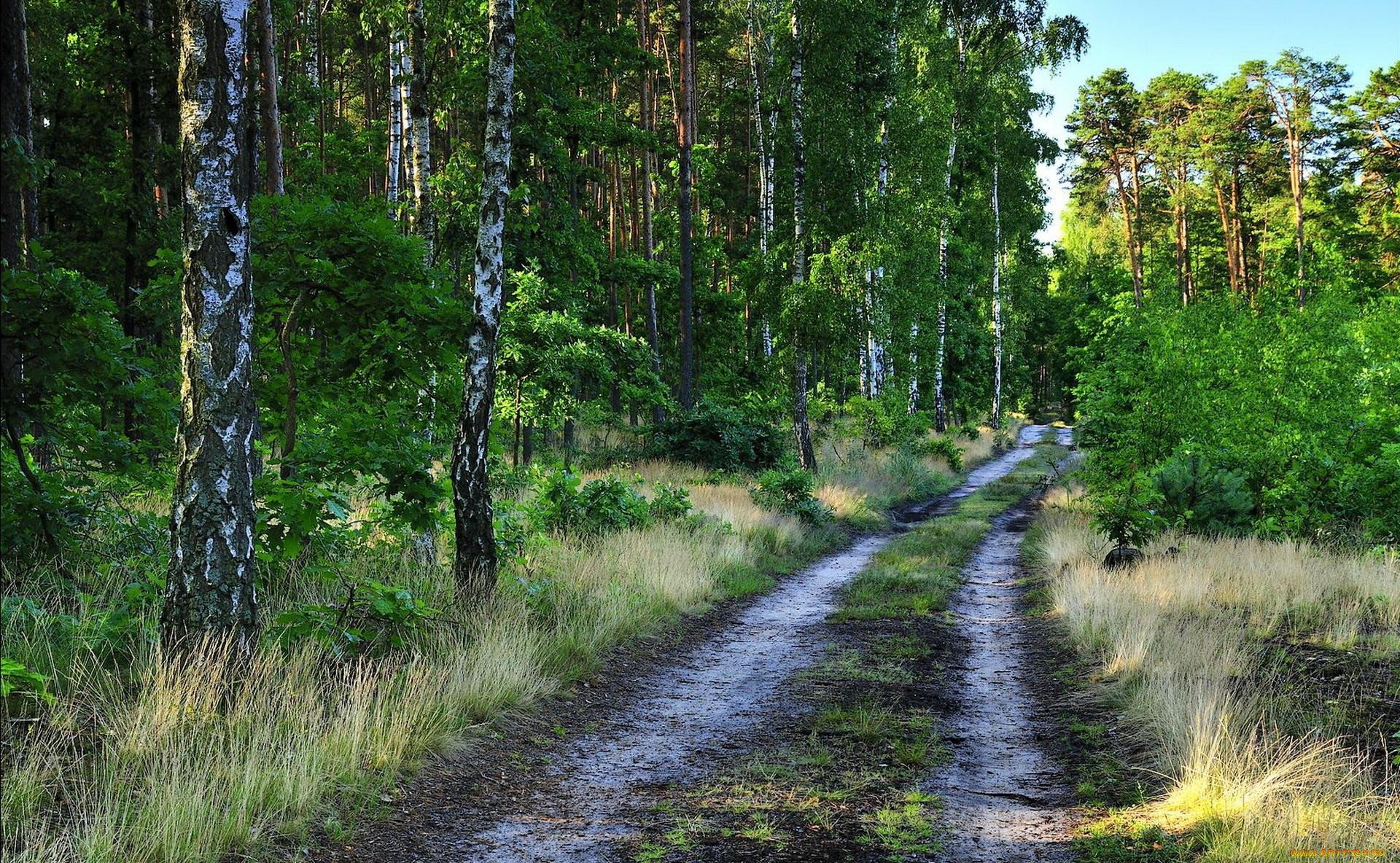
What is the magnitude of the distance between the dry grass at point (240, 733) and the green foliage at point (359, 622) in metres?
0.12

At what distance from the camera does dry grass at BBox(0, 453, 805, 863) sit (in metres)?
3.60

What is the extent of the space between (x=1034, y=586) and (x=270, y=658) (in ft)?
32.9

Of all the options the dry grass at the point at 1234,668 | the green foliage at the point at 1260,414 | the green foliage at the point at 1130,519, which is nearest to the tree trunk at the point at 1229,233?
the green foliage at the point at 1260,414

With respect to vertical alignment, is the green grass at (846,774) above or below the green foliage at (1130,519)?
below

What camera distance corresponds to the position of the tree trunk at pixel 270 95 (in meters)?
11.4

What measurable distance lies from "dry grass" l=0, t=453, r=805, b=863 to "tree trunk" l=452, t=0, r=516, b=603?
547mm

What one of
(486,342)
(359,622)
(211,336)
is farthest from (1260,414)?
(211,336)

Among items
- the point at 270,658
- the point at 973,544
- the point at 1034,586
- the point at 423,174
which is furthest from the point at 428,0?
the point at 973,544

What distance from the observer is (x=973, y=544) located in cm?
1588

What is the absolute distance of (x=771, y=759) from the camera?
555cm

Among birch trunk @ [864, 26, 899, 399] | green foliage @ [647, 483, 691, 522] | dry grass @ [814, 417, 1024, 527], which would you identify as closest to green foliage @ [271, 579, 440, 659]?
green foliage @ [647, 483, 691, 522]

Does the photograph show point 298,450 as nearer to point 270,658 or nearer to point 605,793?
point 270,658

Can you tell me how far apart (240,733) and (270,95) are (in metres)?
10.2

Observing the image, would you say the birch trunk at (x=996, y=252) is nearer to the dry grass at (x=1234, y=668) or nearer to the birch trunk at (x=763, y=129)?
the birch trunk at (x=763, y=129)
